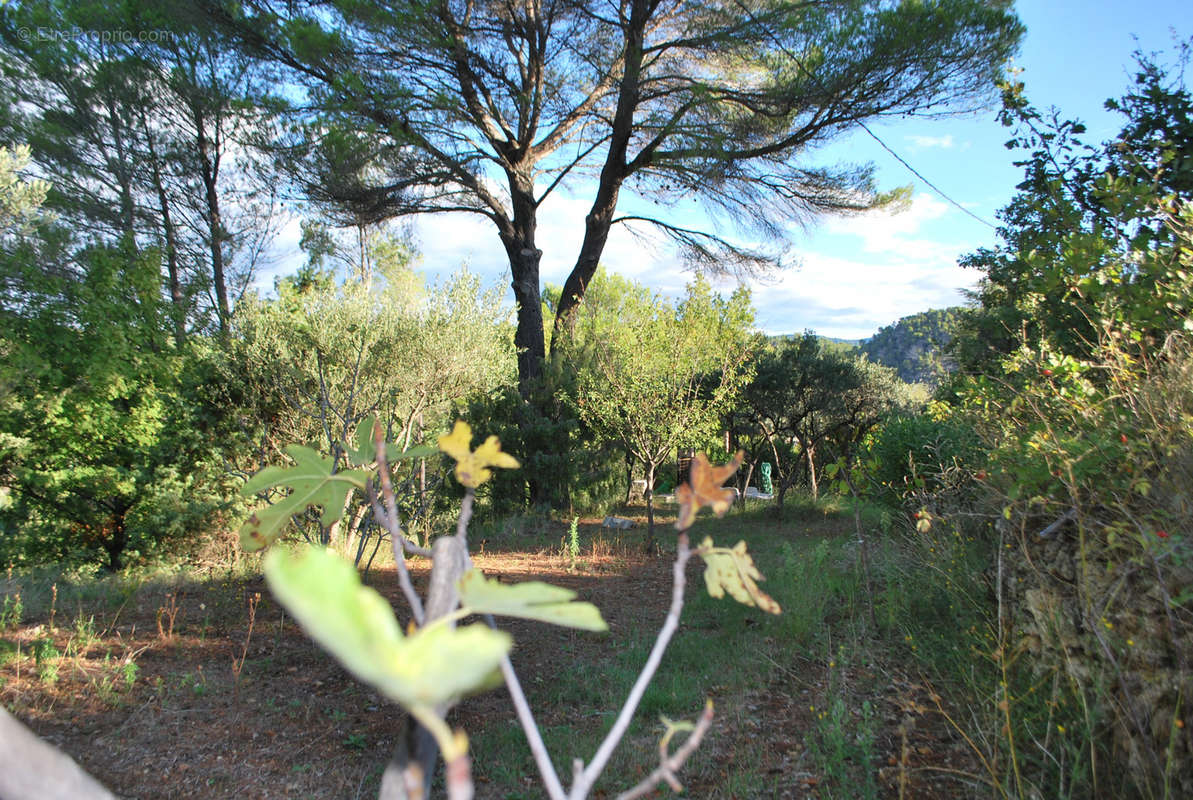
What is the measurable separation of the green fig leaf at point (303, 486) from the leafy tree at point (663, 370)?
6926mm

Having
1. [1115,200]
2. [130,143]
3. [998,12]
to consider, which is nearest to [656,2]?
[998,12]

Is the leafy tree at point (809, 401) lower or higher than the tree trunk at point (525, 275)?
lower

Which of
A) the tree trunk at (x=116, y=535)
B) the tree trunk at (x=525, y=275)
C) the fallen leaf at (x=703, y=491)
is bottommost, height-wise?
the tree trunk at (x=116, y=535)

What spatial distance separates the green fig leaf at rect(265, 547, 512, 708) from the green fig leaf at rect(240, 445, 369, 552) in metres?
0.49

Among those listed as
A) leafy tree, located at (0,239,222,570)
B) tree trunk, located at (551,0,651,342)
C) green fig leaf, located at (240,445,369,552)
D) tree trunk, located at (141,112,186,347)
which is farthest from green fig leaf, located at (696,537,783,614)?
tree trunk, located at (141,112,186,347)

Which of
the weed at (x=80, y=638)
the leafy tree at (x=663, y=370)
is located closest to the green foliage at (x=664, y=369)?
the leafy tree at (x=663, y=370)

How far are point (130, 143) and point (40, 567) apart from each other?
8.08m

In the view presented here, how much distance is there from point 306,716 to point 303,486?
2969 mm

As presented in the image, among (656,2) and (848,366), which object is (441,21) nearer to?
(656,2)

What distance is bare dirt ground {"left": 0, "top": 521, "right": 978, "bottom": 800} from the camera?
101 inches

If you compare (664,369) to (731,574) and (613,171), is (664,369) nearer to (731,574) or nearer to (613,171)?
(613,171)

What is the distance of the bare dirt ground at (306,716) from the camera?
255cm

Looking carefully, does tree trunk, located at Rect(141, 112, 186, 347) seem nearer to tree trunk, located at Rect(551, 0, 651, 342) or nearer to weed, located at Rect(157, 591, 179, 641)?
tree trunk, located at Rect(551, 0, 651, 342)

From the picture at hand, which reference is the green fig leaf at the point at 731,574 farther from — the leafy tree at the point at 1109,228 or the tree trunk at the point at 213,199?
the tree trunk at the point at 213,199
